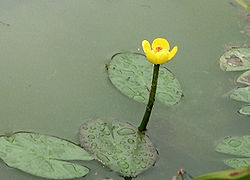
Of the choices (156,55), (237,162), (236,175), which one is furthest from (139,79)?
(236,175)

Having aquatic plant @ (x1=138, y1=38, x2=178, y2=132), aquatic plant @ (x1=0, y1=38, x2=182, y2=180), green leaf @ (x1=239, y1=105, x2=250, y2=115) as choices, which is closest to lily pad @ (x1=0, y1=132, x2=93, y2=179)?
aquatic plant @ (x1=0, y1=38, x2=182, y2=180)

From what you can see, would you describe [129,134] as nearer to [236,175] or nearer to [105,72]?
[105,72]

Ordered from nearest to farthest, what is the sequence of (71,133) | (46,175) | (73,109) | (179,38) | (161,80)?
(46,175) < (71,133) < (73,109) < (161,80) < (179,38)

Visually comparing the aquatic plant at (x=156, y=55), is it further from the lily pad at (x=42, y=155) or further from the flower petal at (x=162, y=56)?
the lily pad at (x=42, y=155)

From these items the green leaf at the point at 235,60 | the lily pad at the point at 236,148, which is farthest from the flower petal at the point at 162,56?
the green leaf at the point at 235,60

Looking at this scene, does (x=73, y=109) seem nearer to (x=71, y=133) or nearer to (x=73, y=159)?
(x=71, y=133)

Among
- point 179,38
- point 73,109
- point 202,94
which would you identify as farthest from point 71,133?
point 179,38

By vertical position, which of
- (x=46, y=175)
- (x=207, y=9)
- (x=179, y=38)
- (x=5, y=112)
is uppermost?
(x=207, y=9)
